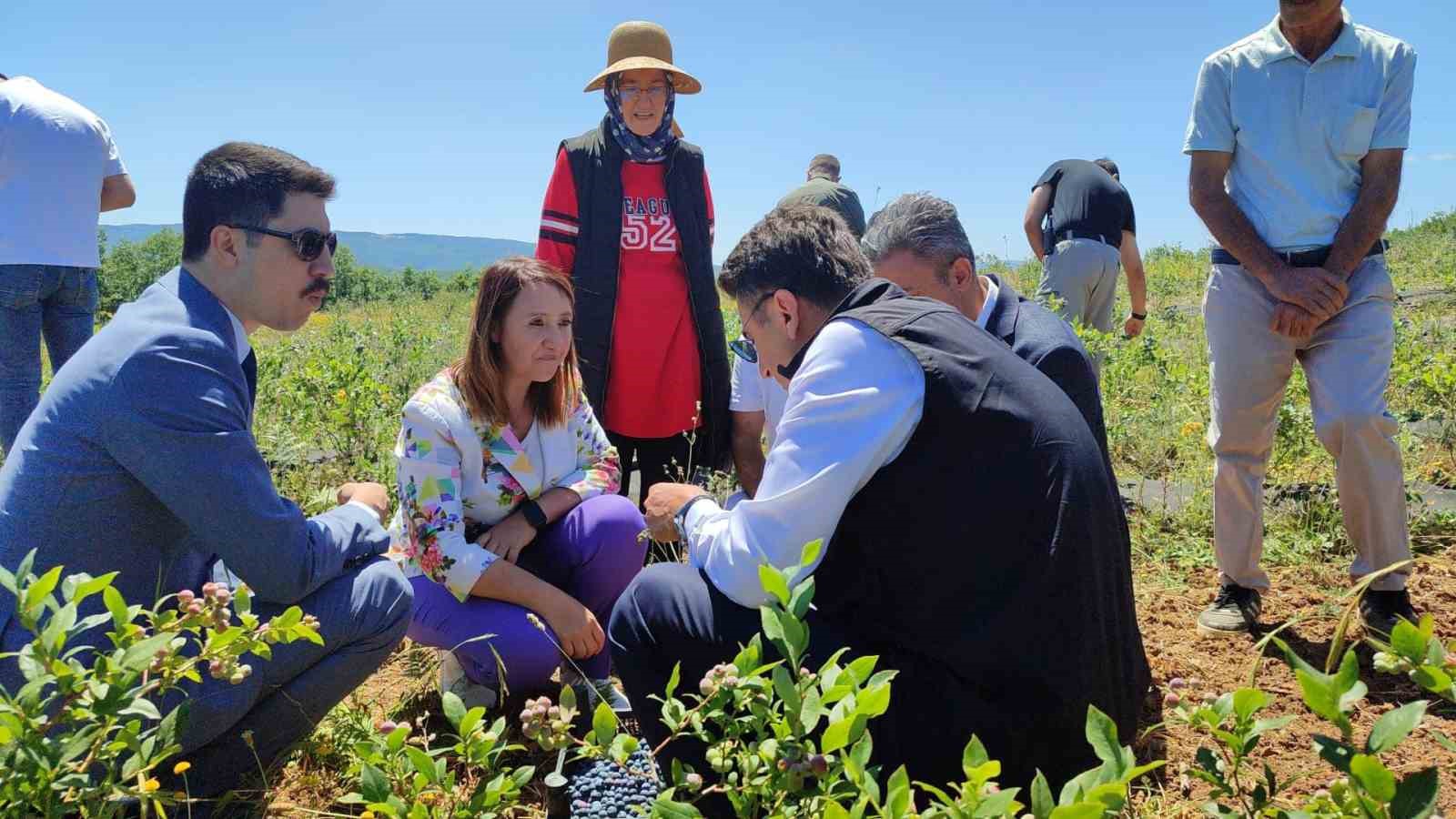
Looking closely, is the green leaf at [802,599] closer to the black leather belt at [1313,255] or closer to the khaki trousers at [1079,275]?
the black leather belt at [1313,255]

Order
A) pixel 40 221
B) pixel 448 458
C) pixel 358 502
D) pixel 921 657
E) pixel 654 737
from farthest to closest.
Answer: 1. pixel 40 221
2. pixel 448 458
3. pixel 358 502
4. pixel 654 737
5. pixel 921 657

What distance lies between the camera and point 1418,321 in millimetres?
6641

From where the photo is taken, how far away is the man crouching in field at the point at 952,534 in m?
1.62

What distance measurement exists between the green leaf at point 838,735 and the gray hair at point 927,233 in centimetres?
179

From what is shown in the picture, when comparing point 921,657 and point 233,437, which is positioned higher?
point 233,437

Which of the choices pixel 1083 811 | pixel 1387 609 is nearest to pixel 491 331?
pixel 1083 811

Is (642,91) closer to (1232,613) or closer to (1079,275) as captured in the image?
(1232,613)

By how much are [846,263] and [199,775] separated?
1.65 meters

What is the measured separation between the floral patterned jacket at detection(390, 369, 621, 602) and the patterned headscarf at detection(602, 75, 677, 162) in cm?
105

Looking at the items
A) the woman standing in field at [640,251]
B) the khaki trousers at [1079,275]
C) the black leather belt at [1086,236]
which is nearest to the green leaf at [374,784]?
the woman standing in field at [640,251]

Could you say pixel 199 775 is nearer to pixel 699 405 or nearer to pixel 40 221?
pixel 699 405

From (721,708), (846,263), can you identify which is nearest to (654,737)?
(721,708)

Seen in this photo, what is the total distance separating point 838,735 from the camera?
0.92 meters

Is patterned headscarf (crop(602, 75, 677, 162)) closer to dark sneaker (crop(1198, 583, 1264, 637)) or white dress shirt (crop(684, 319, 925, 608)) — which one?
white dress shirt (crop(684, 319, 925, 608))
